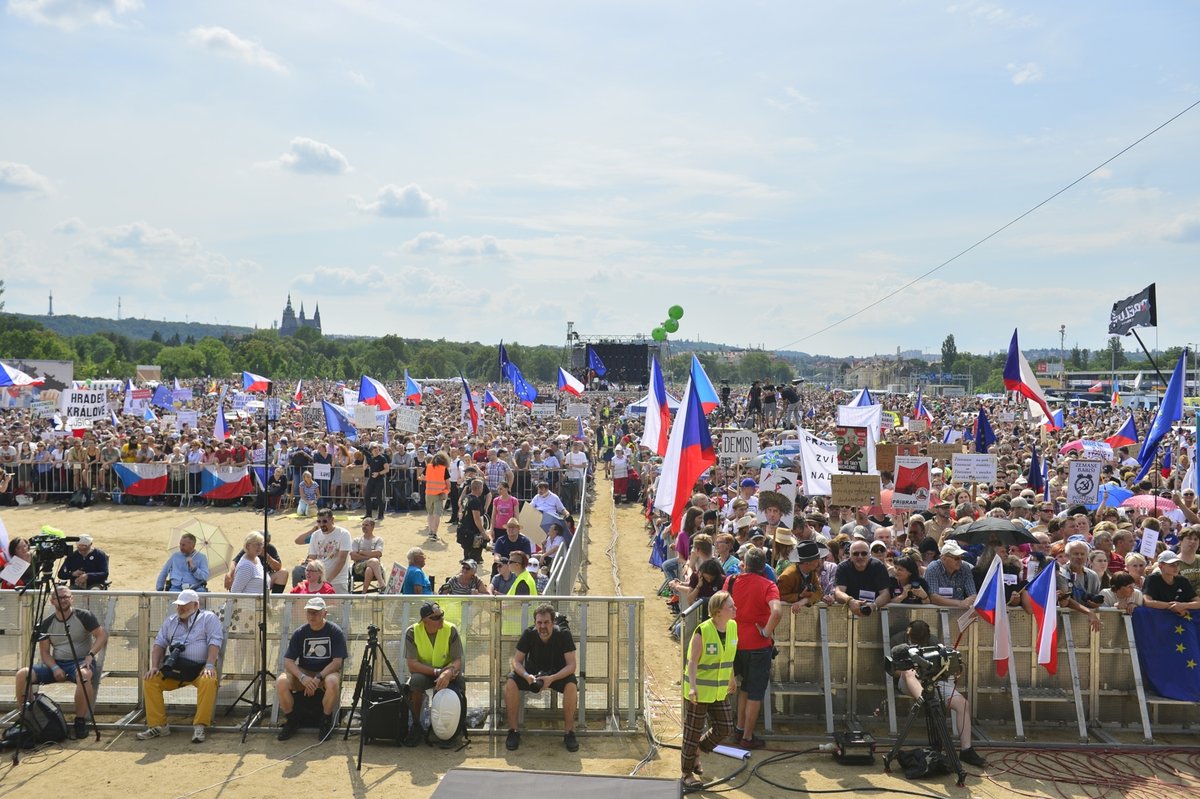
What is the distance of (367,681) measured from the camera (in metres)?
8.25

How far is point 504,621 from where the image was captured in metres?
8.98

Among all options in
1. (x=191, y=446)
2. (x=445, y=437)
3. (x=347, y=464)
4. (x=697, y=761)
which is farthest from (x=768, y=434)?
(x=697, y=761)

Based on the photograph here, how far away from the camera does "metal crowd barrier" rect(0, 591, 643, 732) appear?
888 centimetres

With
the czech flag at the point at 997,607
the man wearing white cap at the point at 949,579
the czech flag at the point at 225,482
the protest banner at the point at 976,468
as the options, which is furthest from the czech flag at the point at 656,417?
the czech flag at the point at 225,482

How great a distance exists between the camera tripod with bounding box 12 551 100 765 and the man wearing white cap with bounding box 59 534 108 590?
1.95 metres

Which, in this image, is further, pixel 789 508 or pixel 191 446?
pixel 191 446

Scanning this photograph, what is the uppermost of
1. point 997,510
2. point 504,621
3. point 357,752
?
point 997,510

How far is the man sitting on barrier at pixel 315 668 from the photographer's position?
28.3ft

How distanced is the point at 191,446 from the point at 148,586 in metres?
9.52

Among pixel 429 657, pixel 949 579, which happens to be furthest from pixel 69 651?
pixel 949 579

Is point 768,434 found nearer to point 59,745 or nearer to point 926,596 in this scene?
point 926,596

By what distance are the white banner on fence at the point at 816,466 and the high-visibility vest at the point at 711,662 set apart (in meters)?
7.18

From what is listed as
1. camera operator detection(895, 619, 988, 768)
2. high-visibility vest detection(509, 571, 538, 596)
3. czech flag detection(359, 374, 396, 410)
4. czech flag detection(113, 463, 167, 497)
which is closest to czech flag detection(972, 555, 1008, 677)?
camera operator detection(895, 619, 988, 768)

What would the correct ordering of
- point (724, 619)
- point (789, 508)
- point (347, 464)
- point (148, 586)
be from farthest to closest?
point (347, 464), point (148, 586), point (789, 508), point (724, 619)
